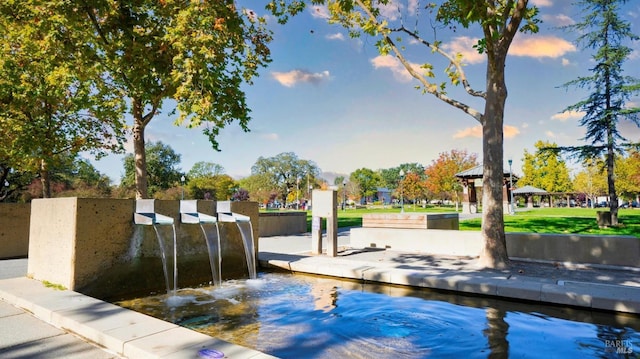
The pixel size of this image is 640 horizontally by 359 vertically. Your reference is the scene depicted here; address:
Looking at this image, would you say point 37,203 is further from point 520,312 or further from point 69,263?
point 520,312

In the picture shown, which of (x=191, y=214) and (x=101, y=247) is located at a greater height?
(x=191, y=214)

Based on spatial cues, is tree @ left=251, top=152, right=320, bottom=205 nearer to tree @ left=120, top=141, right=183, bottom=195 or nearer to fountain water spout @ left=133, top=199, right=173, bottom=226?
tree @ left=120, top=141, right=183, bottom=195

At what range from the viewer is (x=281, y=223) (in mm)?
18609

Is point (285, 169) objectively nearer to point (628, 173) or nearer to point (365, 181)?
point (365, 181)

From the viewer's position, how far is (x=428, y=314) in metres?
5.50

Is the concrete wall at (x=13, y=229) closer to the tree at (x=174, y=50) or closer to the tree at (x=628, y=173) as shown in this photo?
the tree at (x=174, y=50)

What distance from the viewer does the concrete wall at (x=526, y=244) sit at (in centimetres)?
855

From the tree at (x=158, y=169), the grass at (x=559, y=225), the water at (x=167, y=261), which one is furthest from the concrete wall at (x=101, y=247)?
the tree at (x=158, y=169)

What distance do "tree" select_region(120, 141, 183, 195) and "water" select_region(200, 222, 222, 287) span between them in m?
45.4

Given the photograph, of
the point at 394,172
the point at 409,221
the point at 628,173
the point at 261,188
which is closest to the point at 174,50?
the point at 409,221

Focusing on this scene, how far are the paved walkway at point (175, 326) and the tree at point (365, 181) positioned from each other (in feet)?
294

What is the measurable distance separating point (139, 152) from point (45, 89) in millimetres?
3716

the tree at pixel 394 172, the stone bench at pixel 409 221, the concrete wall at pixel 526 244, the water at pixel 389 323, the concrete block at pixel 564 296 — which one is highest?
the tree at pixel 394 172

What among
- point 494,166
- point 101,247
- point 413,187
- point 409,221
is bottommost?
point 101,247
